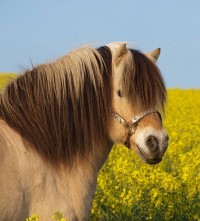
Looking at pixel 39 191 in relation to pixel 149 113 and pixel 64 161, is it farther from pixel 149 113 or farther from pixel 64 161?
pixel 149 113

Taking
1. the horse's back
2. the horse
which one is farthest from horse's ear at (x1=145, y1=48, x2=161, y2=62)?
the horse's back

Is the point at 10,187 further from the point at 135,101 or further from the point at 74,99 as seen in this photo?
the point at 135,101

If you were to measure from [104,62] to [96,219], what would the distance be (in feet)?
6.96

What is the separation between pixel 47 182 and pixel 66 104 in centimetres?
58

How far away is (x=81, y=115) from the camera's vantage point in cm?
492

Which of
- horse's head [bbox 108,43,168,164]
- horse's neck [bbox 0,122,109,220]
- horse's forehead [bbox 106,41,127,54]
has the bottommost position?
horse's neck [bbox 0,122,109,220]

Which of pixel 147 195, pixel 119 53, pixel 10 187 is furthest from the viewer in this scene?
pixel 147 195

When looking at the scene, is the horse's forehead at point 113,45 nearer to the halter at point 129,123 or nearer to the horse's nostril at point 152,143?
the halter at point 129,123

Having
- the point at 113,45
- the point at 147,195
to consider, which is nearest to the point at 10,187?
the point at 113,45

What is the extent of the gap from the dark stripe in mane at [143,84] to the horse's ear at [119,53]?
0.18 feet

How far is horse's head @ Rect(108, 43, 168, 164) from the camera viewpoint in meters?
4.83

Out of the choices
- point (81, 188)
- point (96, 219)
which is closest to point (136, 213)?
point (96, 219)

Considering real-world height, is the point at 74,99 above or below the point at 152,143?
above

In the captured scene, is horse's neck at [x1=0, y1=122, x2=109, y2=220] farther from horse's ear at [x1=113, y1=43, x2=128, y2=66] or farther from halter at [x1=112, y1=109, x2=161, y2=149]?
horse's ear at [x1=113, y1=43, x2=128, y2=66]
